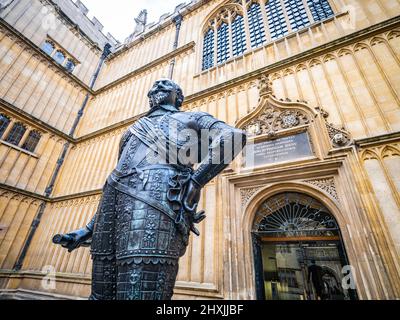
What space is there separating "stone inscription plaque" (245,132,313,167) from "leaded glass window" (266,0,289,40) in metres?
3.76

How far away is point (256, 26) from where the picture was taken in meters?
7.16

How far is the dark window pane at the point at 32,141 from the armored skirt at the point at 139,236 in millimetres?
8626

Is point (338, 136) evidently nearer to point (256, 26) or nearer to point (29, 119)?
point (256, 26)

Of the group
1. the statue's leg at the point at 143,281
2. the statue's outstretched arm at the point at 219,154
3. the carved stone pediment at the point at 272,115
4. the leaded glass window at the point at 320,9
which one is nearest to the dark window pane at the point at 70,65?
the carved stone pediment at the point at 272,115

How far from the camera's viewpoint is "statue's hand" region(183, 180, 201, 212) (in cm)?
138

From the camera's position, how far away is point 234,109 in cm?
554

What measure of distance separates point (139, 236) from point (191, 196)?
0.42 metres

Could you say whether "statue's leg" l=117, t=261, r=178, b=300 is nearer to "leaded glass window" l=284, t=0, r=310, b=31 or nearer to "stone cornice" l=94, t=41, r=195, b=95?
"leaded glass window" l=284, t=0, r=310, b=31

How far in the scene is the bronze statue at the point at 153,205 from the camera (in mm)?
1223

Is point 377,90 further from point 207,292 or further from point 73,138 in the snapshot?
point 73,138

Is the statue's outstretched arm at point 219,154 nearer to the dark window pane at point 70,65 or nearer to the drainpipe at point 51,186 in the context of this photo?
the drainpipe at point 51,186

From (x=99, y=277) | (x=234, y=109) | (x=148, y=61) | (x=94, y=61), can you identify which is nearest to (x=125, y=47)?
(x=94, y=61)

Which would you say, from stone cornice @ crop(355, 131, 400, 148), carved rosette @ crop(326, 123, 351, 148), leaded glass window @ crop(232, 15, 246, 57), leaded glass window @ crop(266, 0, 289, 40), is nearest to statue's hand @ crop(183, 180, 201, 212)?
carved rosette @ crop(326, 123, 351, 148)

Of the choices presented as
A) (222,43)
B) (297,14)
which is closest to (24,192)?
(222,43)
